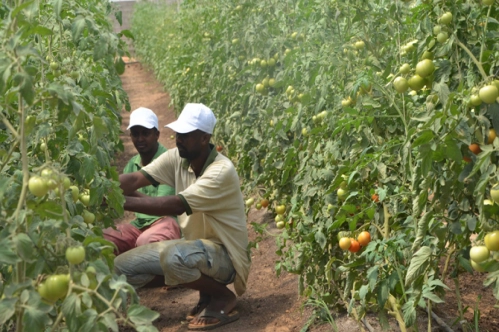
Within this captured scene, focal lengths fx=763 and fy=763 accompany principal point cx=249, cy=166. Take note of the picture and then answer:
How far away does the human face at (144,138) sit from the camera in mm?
4625

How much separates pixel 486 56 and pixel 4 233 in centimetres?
144

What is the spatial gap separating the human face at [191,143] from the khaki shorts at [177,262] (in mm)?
446

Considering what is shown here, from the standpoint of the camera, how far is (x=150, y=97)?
13.7 metres

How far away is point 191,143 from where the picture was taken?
12.6 feet

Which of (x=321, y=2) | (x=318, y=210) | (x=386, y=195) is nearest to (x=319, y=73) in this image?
(x=321, y=2)

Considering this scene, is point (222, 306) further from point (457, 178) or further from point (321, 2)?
point (457, 178)

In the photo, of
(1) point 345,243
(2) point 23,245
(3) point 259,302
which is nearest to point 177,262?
(3) point 259,302

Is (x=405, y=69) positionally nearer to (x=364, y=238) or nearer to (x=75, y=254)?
(x=364, y=238)

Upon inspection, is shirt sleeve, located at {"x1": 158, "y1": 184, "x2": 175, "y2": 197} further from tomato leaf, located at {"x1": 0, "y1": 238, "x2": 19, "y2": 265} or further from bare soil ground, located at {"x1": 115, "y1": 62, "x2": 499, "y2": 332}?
tomato leaf, located at {"x1": 0, "y1": 238, "x2": 19, "y2": 265}

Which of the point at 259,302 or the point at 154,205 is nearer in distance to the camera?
the point at 154,205

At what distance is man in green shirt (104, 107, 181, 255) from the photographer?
4.40 m

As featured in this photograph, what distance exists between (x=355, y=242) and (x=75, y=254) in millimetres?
1514

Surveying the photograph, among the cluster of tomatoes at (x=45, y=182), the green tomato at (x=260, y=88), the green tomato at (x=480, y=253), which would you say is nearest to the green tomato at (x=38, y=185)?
the cluster of tomatoes at (x=45, y=182)

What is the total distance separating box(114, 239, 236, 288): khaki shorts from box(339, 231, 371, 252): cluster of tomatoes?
101 cm
